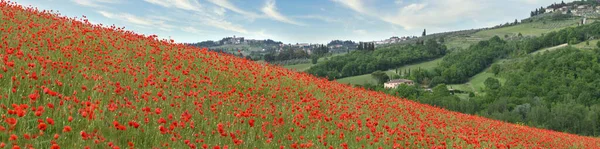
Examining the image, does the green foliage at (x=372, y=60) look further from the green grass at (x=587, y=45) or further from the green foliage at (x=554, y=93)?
the green grass at (x=587, y=45)

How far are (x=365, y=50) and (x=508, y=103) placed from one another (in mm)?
90414

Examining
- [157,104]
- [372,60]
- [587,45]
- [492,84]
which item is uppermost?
[157,104]

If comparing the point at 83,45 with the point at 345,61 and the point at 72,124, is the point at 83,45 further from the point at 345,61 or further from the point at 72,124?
the point at 345,61

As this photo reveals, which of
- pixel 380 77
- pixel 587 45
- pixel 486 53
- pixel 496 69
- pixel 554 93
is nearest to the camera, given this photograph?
pixel 554 93

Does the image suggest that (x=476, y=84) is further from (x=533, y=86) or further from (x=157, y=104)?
(x=157, y=104)

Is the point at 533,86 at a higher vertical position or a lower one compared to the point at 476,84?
higher

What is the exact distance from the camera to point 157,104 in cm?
677

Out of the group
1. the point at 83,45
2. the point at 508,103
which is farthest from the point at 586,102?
the point at 83,45

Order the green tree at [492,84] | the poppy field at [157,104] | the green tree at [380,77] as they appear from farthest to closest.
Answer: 1. the green tree at [380,77]
2. the green tree at [492,84]
3. the poppy field at [157,104]

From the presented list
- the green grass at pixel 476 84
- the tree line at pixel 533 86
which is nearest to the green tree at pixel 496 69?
the tree line at pixel 533 86

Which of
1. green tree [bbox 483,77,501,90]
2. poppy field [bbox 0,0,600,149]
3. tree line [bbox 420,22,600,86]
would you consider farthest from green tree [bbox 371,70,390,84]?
poppy field [bbox 0,0,600,149]


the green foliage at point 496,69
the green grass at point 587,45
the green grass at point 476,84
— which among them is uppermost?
the green grass at point 587,45

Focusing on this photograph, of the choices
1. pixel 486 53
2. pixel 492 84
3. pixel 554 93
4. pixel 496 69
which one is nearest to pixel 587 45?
pixel 486 53

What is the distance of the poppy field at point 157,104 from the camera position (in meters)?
4.92
